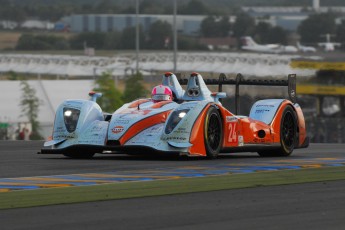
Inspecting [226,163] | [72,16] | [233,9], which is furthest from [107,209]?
[233,9]

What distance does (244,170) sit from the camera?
16844 millimetres

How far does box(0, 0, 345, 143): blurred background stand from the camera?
204ft

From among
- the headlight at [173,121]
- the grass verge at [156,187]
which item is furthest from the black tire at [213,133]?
the grass verge at [156,187]

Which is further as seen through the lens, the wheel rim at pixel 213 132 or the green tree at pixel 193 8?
the green tree at pixel 193 8

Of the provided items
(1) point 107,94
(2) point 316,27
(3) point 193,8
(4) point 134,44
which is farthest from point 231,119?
(3) point 193,8

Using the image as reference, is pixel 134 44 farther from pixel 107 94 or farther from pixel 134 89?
pixel 134 89

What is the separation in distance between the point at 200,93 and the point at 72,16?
3714 inches

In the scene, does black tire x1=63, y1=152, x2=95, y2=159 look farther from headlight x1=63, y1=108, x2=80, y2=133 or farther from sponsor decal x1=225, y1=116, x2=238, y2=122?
sponsor decal x1=225, y1=116, x2=238, y2=122

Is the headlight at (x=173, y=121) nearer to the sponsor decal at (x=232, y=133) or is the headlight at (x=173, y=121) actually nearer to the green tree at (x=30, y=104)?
the sponsor decal at (x=232, y=133)

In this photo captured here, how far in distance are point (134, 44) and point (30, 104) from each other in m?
39.5

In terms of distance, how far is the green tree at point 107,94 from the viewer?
58344mm

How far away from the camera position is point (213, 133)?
63.5 ft

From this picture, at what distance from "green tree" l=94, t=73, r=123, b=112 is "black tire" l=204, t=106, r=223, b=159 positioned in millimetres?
37344

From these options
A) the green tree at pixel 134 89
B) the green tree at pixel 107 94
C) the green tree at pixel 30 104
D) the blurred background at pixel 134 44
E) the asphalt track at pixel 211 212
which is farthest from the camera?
the blurred background at pixel 134 44
